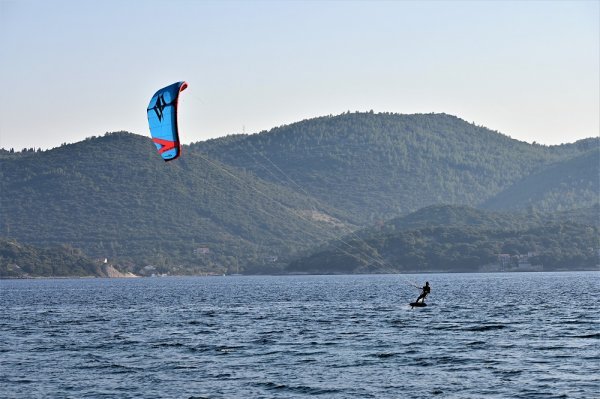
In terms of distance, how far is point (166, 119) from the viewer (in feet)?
225

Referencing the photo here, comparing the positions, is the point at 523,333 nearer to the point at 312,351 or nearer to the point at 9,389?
the point at 312,351

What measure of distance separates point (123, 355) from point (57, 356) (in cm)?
402

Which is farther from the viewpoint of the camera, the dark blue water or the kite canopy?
the kite canopy

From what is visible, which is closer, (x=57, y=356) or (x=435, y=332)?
(x=57, y=356)

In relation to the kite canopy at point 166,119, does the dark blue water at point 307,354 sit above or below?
below

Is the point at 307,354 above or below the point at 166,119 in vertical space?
below

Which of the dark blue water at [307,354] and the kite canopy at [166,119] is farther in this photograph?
the kite canopy at [166,119]

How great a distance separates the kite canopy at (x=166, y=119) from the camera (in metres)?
67.2

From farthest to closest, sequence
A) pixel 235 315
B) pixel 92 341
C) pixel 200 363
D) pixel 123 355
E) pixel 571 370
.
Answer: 1. pixel 235 315
2. pixel 92 341
3. pixel 123 355
4. pixel 200 363
5. pixel 571 370

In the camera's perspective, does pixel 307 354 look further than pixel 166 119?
No

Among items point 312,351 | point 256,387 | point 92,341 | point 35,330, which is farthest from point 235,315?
point 256,387

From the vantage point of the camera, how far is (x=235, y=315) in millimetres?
103875

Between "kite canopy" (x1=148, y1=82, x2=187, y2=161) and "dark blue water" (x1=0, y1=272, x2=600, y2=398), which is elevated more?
"kite canopy" (x1=148, y1=82, x2=187, y2=161)

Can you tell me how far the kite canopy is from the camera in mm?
67250
